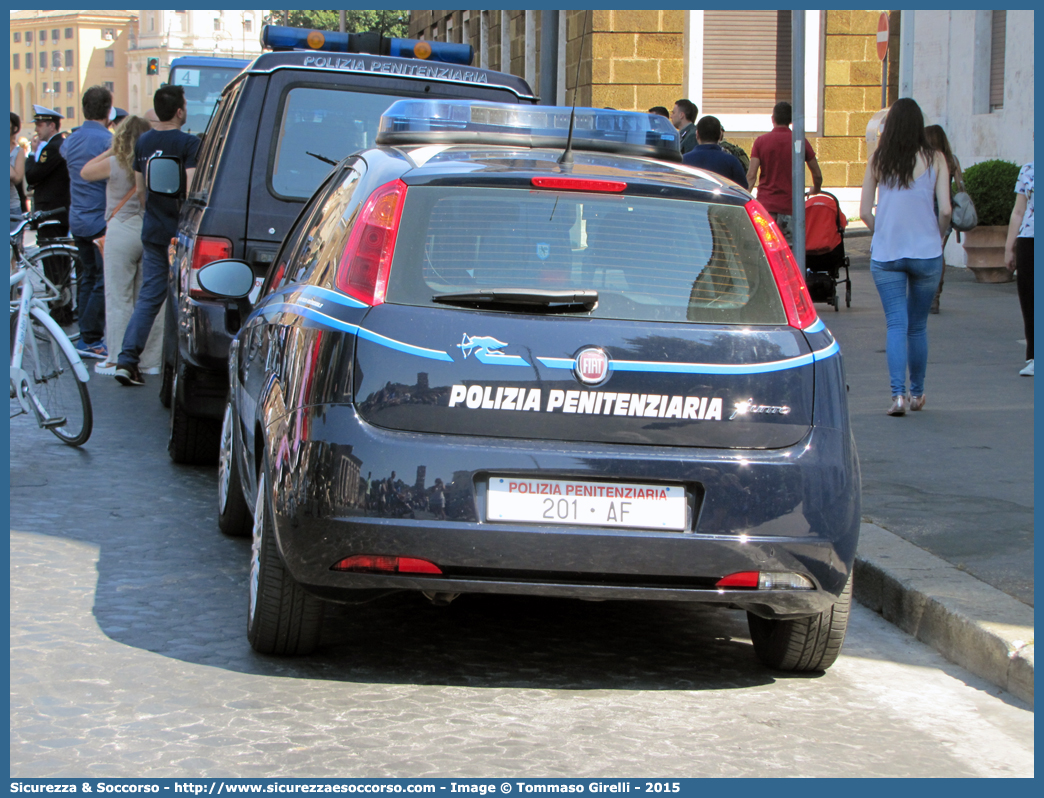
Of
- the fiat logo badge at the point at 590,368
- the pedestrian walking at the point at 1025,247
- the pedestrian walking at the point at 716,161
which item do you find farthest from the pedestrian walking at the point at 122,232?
the fiat logo badge at the point at 590,368

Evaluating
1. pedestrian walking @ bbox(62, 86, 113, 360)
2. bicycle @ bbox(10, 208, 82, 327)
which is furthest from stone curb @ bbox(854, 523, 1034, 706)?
bicycle @ bbox(10, 208, 82, 327)

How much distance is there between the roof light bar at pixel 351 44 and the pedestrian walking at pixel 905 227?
285 centimetres

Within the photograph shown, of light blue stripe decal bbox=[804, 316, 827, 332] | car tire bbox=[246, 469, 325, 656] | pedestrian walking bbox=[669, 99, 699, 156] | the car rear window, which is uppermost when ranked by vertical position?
pedestrian walking bbox=[669, 99, 699, 156]

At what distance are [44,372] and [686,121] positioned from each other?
6.96 m

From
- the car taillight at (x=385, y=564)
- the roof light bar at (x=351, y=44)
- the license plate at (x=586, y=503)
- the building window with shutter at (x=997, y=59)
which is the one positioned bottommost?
the car taillight at (x=385, y=564)

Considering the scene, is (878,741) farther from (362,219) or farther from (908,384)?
(908,384)

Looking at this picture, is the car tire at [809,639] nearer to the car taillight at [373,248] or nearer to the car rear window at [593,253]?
the car rear window at [593,253]

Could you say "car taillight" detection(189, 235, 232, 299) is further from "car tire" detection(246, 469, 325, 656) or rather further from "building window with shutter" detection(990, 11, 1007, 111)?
"building window with shutter" detection(990, 11, 1007, 111)

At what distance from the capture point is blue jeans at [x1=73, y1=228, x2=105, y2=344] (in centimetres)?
1364

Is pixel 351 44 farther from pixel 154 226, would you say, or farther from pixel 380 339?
pixel 380 339

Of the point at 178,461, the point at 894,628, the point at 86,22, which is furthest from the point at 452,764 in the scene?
the point at 86,22

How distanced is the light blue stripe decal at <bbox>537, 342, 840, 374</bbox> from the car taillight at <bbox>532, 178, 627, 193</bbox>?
57 cm

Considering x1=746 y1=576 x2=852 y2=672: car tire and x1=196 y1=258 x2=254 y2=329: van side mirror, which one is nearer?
x1=746 y1=576 x2=852 y2=672: car tire

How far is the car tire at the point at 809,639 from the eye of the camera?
490cm
